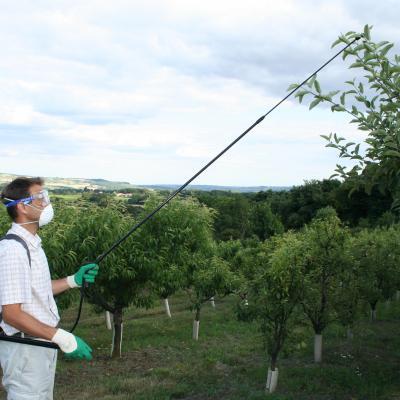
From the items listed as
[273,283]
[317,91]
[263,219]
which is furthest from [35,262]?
[263,219]

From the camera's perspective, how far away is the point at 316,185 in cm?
8025

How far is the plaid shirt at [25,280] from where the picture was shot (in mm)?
4320

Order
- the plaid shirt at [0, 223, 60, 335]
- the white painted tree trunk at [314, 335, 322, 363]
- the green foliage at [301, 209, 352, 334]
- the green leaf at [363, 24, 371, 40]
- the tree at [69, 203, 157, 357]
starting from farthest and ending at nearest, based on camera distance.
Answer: the white painted tree trunk at [314, 335, 322, 363], the green foliage at [301, 209, 352, 334], the tree at [69, 203, 157, 357], the green leaf at [363, 24, 371, 40], the plaid shirt at [0, 223, 60, 335]

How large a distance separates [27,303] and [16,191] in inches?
47.4

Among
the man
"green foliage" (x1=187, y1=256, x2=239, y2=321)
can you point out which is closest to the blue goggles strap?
the man

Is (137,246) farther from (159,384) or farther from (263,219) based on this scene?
(263,219)

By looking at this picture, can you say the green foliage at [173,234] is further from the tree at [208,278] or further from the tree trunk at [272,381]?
the tree trunk at [272,381]

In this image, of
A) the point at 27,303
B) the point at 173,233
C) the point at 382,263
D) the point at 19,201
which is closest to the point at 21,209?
the point at 19,201

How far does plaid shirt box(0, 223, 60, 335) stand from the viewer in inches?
170

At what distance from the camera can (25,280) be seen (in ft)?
14.4

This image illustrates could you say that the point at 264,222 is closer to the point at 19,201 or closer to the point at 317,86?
the point at 317,86

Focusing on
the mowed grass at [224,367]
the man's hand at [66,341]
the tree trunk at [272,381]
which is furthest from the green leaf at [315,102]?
the tree trunk at [272,381]

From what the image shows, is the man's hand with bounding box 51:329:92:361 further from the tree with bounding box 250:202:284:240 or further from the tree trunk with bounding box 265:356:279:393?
the tree with bounding box 250:202:284:240

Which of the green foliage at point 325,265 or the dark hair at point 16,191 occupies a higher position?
the dark hair at point 16,191
